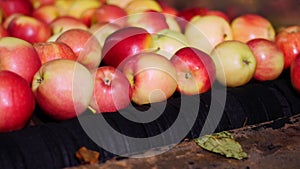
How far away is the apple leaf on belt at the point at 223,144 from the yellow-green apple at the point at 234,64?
0.98ft

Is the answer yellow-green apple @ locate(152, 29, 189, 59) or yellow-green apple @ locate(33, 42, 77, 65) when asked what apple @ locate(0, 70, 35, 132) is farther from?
yellow-green apple @ locate(152, 29, 189, 59)

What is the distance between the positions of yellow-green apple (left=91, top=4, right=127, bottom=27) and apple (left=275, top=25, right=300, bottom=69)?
53cm

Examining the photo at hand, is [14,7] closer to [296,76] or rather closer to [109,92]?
[109,92]

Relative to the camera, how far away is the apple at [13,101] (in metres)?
1.10

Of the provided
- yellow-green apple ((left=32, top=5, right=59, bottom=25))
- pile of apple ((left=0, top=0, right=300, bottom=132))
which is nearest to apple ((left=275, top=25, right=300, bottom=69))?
pile of apple ((left=0, top=0, right=300, bottom=132))

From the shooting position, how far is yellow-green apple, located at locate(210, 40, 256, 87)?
143 cm

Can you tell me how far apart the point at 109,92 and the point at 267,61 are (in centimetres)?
55

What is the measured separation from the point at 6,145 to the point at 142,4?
96cm

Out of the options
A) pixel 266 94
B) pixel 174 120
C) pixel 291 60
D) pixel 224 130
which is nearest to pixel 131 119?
pixel 174 120

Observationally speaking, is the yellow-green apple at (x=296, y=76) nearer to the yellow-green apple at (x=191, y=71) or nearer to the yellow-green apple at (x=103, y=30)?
the yellow-green apple at (x=191, y=71)

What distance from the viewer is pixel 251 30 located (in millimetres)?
1702

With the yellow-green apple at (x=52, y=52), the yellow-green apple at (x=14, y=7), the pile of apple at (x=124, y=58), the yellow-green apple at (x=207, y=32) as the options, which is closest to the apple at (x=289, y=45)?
the pile of apple at (x=124, y=58)

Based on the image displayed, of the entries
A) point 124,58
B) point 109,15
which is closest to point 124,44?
point 124,58

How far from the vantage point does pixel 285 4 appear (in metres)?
1.84
